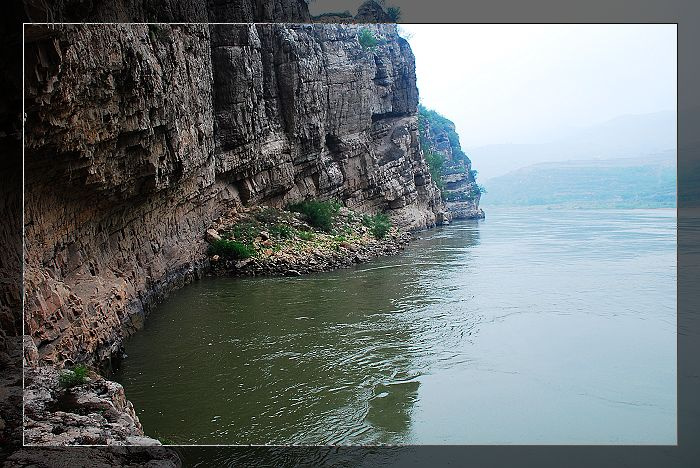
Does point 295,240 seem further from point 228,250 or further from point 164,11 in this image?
point 164,11

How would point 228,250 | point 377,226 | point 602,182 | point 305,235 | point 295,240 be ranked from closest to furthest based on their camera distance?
point 602,182 → point 228,250 → point 295,240 → point 305,235 → point 377,226

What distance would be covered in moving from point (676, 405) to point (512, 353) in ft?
6.28

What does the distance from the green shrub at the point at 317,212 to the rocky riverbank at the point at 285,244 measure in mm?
114

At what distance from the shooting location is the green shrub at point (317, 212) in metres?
18.7

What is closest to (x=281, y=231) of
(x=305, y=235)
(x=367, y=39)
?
(x=305, y=235)

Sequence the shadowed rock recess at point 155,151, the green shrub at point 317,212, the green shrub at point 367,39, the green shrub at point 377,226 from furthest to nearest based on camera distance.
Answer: the green shrub at point 367,39, the green shrub at point 377,226, the green shrub at point 317,212, the shadowed rock recess at point 155,151

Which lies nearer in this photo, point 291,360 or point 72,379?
point 72,379

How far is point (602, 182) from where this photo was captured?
670cm

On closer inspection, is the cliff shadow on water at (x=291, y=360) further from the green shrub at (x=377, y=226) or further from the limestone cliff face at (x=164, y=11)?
the green shrub at (x=377, y=226)

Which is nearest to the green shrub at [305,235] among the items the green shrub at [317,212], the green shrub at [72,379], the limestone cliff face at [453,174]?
the green shrub at [317,212]

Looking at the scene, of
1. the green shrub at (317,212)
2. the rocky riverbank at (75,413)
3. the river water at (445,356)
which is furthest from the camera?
the green shrub at (317,212)

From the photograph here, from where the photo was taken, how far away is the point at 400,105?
3009 centimetres

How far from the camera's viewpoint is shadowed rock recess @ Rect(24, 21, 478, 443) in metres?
5.83

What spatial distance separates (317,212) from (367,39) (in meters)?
12.1
